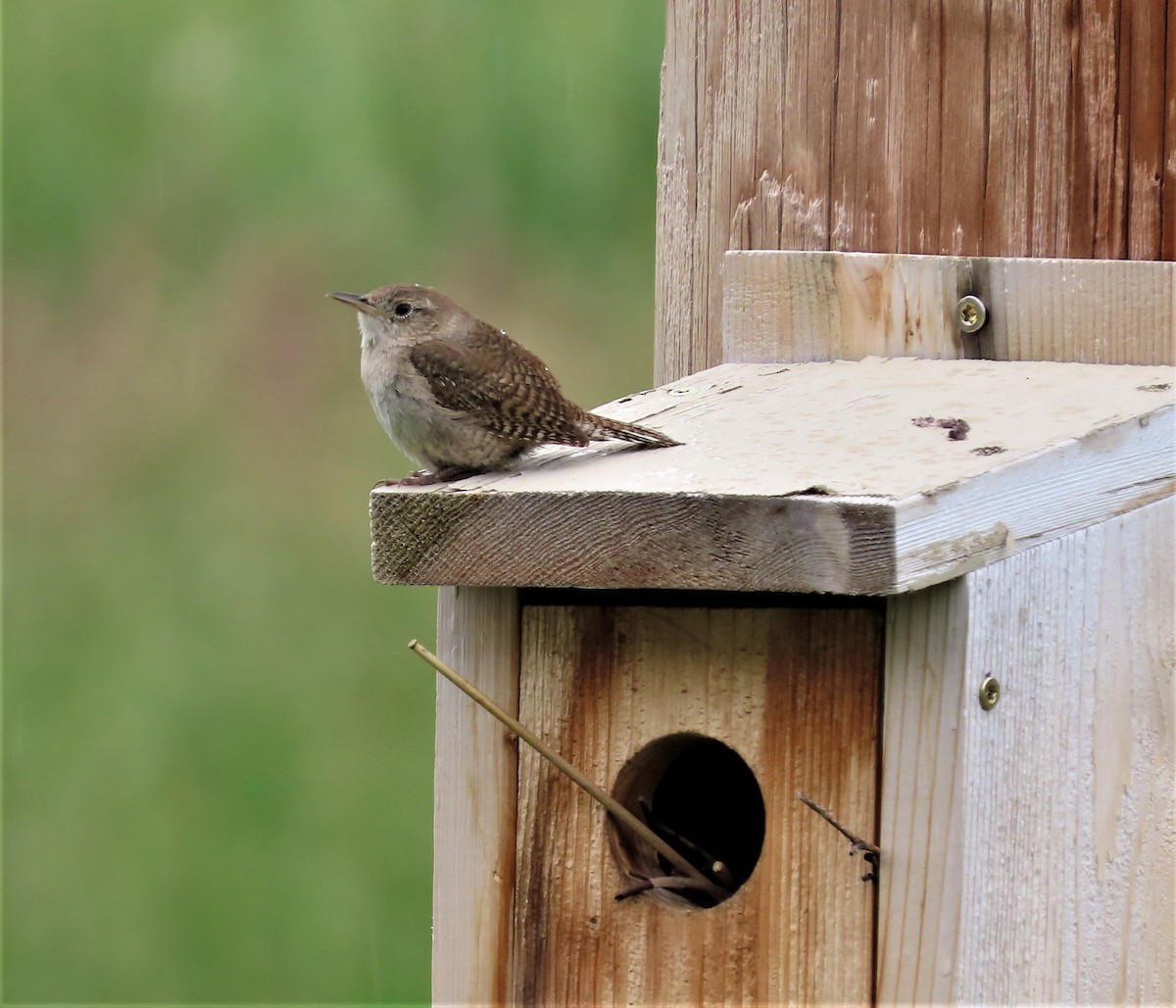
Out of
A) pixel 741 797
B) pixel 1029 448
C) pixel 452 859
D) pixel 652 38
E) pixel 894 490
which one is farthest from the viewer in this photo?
pixel 652 38

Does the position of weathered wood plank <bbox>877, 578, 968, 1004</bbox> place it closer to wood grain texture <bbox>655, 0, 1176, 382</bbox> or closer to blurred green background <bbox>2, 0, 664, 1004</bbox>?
wood grain texture <bbox>655, 0, 1176, 382</bbox>

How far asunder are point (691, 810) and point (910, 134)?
121 centimetres

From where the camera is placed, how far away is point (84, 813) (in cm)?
542

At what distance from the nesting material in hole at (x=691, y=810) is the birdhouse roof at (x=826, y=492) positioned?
0.39m

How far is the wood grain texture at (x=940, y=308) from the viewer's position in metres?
2.95

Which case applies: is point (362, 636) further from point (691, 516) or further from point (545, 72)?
point (691, 516)

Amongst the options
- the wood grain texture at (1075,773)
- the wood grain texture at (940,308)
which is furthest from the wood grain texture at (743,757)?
the wood grain texture at (940,308)

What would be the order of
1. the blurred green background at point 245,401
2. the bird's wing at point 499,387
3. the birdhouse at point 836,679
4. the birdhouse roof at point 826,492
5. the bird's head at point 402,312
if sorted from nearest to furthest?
1. the birdhouse roof at point 826,492
2. the birdhouse at point 836,679
3. the bird's wing at point 499,387
4. the bird's head at point 402,312
5. the blurred green background at point 245,401

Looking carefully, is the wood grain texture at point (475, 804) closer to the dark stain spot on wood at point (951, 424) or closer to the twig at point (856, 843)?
the twig at point (856, 843)

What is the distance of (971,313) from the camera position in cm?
305

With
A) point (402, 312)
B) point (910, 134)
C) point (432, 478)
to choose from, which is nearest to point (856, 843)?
point (432, 478)

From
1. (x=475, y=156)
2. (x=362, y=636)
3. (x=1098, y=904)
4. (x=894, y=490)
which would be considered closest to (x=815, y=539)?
(x=894, y=490)

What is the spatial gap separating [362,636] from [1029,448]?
338 centimetres

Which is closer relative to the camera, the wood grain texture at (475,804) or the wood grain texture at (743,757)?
the wood grain texture at (743,757)
